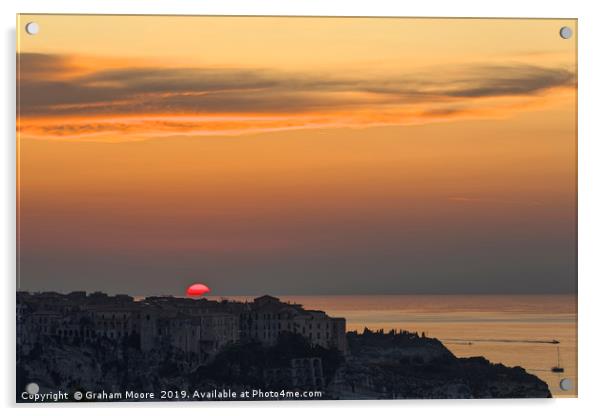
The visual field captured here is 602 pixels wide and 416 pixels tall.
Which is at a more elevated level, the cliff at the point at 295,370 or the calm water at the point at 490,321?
the calm water at the point at 490,321

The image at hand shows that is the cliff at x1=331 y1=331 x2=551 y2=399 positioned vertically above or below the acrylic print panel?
below

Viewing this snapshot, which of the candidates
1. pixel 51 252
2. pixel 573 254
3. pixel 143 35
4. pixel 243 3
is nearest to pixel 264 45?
pixel 243 3

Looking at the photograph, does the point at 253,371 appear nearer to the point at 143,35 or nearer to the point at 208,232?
the point at 208,232

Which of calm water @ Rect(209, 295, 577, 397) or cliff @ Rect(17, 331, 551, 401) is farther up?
calm water @ Rect(209, 295, 577, 397)
